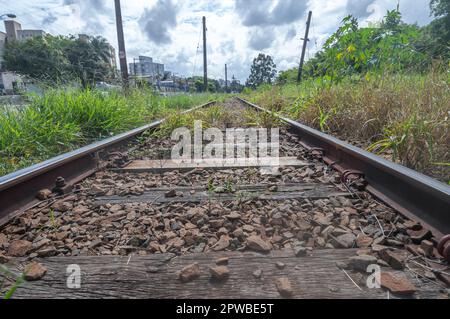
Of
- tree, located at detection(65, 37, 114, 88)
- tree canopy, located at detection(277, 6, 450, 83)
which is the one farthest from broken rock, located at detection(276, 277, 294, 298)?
tree, located at detection(65, 37, 114, 88)

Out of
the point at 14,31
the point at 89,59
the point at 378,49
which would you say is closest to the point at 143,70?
the point at 14,31

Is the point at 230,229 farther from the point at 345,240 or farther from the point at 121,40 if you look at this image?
the point at 121,40

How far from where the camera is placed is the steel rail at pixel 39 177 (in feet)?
5.34

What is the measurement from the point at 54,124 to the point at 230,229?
303 cm

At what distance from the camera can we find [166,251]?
1205mm

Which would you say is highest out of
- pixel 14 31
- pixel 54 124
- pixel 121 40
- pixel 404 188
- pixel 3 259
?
pixel 14 31

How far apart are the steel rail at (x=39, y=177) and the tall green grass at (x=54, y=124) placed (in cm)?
53

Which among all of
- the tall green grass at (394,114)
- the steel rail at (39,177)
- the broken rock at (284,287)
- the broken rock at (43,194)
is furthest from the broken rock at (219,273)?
the tall green grass at (394,114)

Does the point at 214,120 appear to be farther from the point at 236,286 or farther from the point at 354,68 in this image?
the point at 236,286

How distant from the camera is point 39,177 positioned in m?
1.91

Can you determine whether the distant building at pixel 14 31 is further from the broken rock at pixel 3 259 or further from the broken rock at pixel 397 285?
the broken rock at pixel 397 285

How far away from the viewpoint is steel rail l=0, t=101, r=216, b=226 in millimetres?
1629
